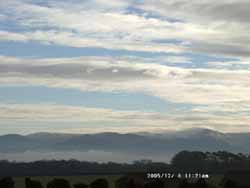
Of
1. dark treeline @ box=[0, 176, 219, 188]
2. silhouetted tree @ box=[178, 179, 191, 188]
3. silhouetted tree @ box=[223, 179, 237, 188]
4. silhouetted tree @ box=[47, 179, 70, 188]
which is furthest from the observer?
silhouetted tree @ box=[223, 179, 237, 188]

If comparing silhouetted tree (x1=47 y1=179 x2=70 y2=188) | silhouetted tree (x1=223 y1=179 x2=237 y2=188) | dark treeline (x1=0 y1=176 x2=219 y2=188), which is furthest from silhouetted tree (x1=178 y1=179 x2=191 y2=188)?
silhouetted tree (x1=47 y1=179 x2=70 y2=188)

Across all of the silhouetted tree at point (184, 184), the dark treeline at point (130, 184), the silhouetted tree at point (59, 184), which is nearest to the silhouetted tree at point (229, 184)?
the dark treeline at point (130, 184)

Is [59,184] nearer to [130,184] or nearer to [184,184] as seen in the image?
[130,184]

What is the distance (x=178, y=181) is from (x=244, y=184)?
27.0 ft

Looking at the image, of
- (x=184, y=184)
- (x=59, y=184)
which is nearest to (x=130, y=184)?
(x=184, y=184)

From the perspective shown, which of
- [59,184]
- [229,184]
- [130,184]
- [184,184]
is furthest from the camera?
[229,184]

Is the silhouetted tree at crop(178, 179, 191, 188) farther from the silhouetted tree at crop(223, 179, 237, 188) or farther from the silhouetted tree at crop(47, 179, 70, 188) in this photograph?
the silhouetted tree at crop(47, 179, 70, 188)

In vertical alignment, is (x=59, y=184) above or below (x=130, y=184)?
above

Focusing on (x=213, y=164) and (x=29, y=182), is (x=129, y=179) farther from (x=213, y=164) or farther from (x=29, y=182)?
(x=213, y=164)

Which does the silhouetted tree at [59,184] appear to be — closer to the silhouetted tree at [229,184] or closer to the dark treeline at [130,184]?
the dark treeline at [130,184]

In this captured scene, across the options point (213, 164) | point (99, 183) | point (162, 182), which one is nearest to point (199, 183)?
point (162, 182)

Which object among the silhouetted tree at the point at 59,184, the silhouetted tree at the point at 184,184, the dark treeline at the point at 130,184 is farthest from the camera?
the silhouetted tree at the point at 184,184

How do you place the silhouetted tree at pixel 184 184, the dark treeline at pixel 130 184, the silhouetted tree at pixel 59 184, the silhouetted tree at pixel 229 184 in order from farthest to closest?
the silhouetted tree at pixel 229 184 → the silhouetted tree at pixel 184 184 → the silhouetted tree at pixel 59 184 → the dark treeline at pixel 130 184

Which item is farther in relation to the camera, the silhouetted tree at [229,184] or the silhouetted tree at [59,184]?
the silhouetted tree at [229,184]
